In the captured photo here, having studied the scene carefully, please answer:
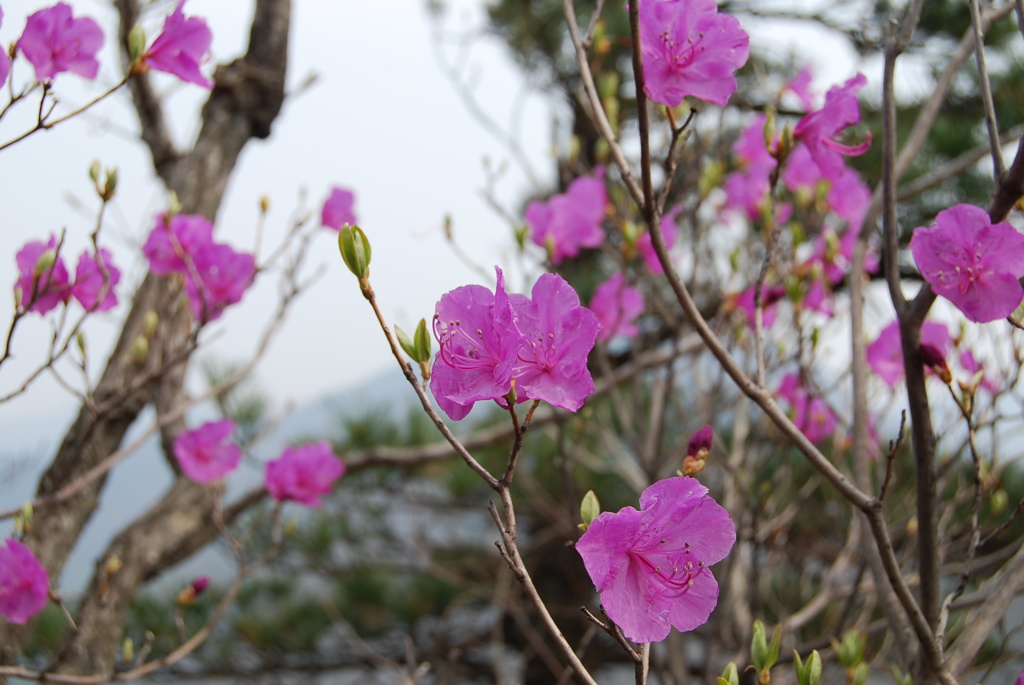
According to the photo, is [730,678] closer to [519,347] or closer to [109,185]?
[519,347]

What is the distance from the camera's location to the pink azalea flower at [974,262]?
623 mm

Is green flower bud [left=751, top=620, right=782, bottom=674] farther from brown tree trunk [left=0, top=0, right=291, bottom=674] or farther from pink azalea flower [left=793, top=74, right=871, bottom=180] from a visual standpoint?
brown tree trunk [left=0, top=0, right=291, bottom=674]

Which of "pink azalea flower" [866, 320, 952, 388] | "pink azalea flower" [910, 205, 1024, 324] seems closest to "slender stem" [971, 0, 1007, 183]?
"pink azalea flower" [910, 205, 1024, 324]

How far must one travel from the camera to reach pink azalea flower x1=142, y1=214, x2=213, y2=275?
1099 millimetres

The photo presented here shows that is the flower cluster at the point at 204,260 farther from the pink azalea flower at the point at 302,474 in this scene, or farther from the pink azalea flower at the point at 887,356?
the pink azalea flower at the point at 887,356

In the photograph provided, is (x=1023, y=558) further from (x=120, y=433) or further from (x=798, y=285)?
(x=120, y=433)

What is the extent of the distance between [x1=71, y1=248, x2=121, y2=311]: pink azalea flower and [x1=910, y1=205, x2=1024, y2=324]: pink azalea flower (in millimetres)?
900

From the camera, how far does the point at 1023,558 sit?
604mm

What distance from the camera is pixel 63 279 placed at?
931 millimetres

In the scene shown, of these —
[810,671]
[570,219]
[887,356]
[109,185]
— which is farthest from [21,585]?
[887,356]

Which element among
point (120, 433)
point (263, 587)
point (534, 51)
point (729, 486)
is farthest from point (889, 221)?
point (263, 587)

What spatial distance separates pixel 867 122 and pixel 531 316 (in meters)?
2.30

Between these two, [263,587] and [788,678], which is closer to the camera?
[788,678]

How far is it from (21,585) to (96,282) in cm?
38
